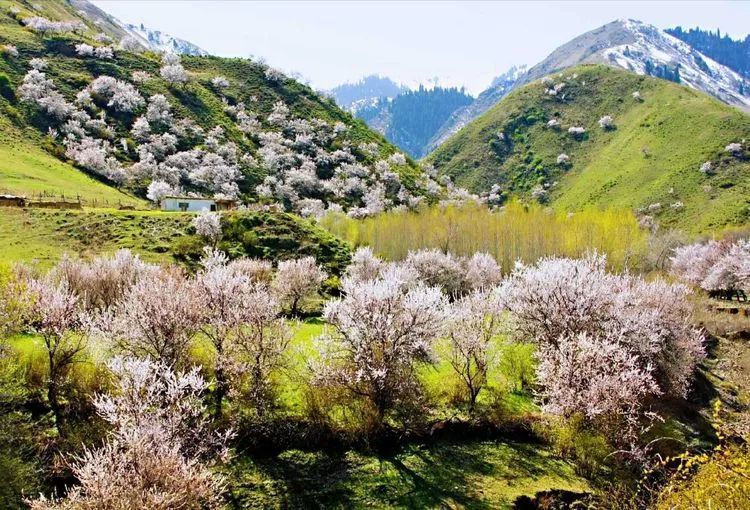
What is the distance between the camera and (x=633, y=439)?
23672mm

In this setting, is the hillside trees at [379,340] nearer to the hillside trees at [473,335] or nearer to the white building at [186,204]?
the hillside trees at [473,335]

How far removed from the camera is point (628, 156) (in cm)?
15462

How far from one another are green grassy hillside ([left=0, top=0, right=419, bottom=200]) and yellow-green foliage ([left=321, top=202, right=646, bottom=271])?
4044 centimetres

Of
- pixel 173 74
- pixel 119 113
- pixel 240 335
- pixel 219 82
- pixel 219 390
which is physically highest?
pixel 219 82

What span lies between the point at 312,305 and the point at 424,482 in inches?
1137

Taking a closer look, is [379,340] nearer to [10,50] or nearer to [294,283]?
[294,283]

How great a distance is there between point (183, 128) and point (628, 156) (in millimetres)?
→ 132796

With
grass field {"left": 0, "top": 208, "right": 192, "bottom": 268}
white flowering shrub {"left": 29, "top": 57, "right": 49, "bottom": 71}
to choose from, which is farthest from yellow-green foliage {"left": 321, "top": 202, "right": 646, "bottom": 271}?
white flowering shrub {"left": 29, "top": 57, "right": 49, "bottom": 71}

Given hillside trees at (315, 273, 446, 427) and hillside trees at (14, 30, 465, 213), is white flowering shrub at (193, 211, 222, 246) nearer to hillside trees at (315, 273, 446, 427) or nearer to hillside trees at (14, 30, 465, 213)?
hillside trees at (14, 30, 465, 213)

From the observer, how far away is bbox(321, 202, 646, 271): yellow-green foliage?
7419cm

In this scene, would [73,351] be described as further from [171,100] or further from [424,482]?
[171,100]

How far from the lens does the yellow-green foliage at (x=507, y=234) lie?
74.2 metres

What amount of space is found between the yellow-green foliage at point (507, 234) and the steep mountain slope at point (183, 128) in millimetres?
28181

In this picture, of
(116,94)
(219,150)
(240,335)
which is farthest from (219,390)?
(116,94)
